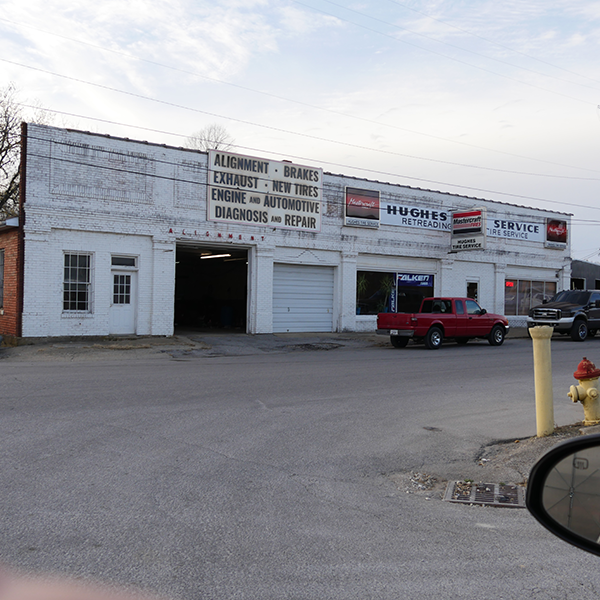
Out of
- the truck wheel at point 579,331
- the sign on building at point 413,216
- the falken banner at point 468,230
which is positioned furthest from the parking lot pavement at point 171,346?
the truck wheel at point 579,331

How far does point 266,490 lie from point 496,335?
1873 centimetres

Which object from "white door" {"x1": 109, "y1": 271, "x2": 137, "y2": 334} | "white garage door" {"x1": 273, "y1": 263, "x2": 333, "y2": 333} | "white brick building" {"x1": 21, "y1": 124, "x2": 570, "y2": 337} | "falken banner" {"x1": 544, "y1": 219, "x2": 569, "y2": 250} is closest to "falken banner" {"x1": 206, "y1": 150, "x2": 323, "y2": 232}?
"white brick building" {"x1": 21, "y1": 124, "x2": 570, "y2": 337}

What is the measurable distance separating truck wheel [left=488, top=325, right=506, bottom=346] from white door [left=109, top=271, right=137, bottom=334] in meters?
12.8

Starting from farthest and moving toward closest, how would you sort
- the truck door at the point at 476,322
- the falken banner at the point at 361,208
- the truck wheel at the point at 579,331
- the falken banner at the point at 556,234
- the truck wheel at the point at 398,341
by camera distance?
the falken banner at the point at 556,234, the truck wheel at the point at 579,331, the falken banner at the point at 361,208, the truck door at the point at 476,322, the truck wheel at the point at 398,341

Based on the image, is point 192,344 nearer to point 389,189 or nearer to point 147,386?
point 147,386

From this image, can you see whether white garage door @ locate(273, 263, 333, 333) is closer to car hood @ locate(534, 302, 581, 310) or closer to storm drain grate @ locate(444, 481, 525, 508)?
car hood @ locate(534, 302, 581, 310)

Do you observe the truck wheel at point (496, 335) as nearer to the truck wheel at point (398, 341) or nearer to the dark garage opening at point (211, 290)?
the truck wheel at point (398, 341)

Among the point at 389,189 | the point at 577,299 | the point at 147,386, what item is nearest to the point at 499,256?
the point at 577,299

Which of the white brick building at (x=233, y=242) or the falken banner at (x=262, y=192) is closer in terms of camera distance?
the white brick building at (x=233, y=242)

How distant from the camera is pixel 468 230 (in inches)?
1099

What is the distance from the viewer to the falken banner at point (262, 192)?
22.1 meters

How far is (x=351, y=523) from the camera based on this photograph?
489 centimetres

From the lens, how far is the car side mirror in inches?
98.6

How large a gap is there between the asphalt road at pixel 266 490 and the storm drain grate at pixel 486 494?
187 millimetres
